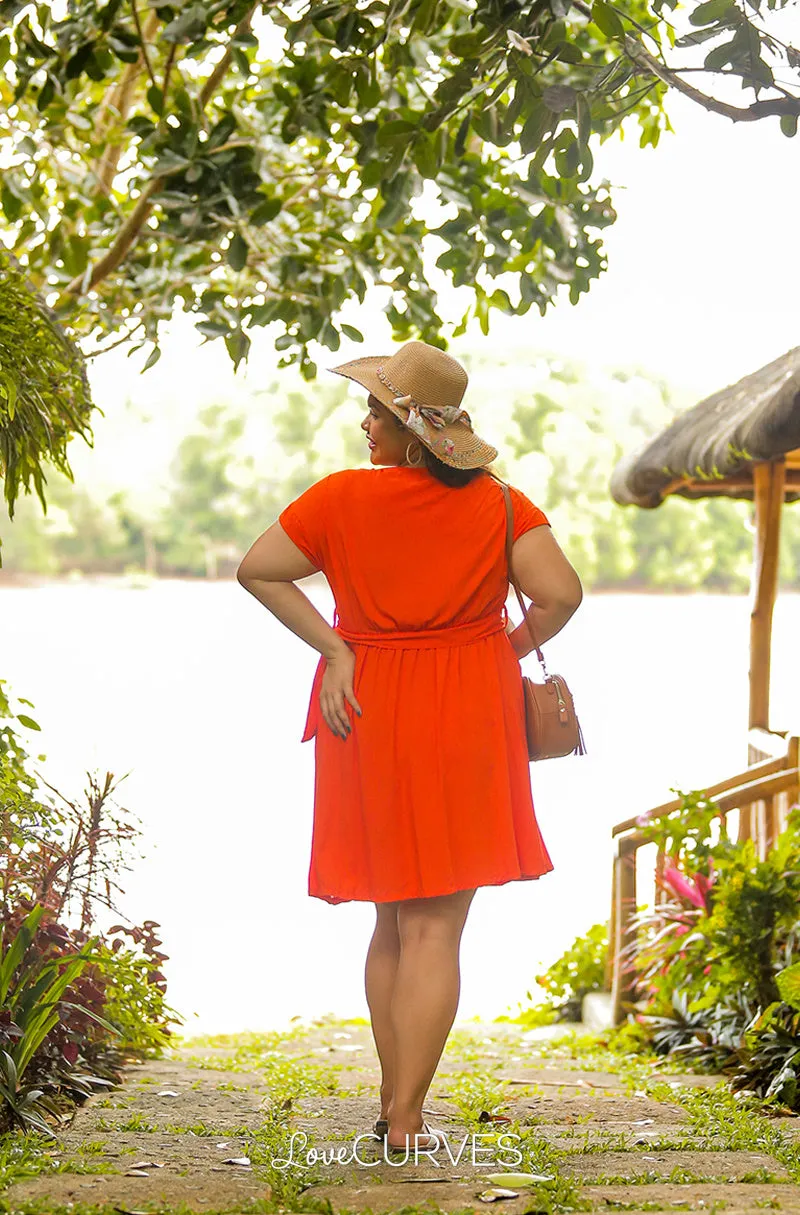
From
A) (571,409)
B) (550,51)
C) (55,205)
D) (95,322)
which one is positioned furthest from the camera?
(571,409)

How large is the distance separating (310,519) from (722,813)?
10.0ft

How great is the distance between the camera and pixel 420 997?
8.98 feet

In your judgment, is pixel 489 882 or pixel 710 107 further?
pixel 710 107

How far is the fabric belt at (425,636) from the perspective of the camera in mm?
2863

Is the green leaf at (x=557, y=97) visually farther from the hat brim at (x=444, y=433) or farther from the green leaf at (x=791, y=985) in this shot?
the green leaf at (x=791, y=985)

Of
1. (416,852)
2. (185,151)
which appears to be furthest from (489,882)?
(185,151)

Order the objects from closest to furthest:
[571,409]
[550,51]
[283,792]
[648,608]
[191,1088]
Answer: [550,51]
[191,1088]
[283,792]
[571,409]
[648,608]

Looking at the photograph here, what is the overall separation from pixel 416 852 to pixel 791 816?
2056mm

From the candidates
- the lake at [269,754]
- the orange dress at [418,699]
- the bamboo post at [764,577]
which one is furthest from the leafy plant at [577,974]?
the orange dress at [418,699]

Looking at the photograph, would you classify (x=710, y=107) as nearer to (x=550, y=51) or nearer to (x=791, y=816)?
(x=550, y=51)

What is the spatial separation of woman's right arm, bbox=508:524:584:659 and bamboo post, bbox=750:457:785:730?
4503mm

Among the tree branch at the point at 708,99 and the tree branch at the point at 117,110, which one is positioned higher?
the tree branch at the point at 117,110

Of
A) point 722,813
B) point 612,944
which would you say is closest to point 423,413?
point 722,813

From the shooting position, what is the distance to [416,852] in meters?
2.80
